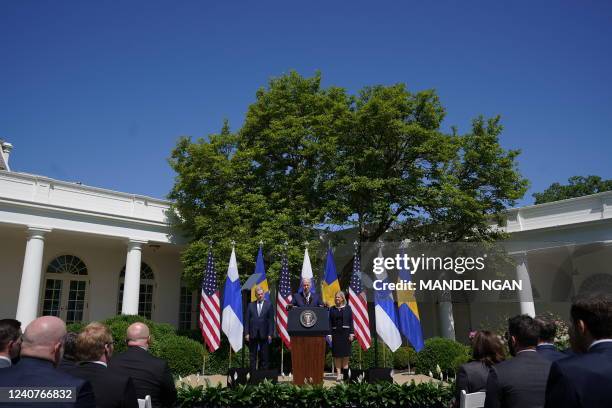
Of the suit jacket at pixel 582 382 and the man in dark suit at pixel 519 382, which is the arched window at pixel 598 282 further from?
the suit jacket at pixel 582 382

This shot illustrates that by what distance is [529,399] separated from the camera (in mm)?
3328

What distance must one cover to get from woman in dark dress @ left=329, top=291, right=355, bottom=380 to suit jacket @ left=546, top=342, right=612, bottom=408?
9.32m

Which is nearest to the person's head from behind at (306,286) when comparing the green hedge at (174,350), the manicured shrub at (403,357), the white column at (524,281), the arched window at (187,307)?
the green hedge at (174,350)

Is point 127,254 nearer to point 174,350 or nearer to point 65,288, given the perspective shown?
point 65,288

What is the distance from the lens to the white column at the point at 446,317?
2058 centimetres

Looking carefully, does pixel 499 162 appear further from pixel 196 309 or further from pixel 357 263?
pixel 196 309

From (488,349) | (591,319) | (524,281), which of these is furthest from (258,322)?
(524,281)

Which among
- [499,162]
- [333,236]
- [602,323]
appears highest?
[499,162]

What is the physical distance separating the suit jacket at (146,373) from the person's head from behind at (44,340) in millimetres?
1553

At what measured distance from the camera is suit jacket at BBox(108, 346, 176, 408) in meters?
4.21

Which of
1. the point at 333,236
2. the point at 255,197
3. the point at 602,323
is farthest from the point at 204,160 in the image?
the point at 602,323

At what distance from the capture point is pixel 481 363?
441 cm

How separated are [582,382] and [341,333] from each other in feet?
31.5

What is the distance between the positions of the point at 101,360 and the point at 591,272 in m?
23.0
